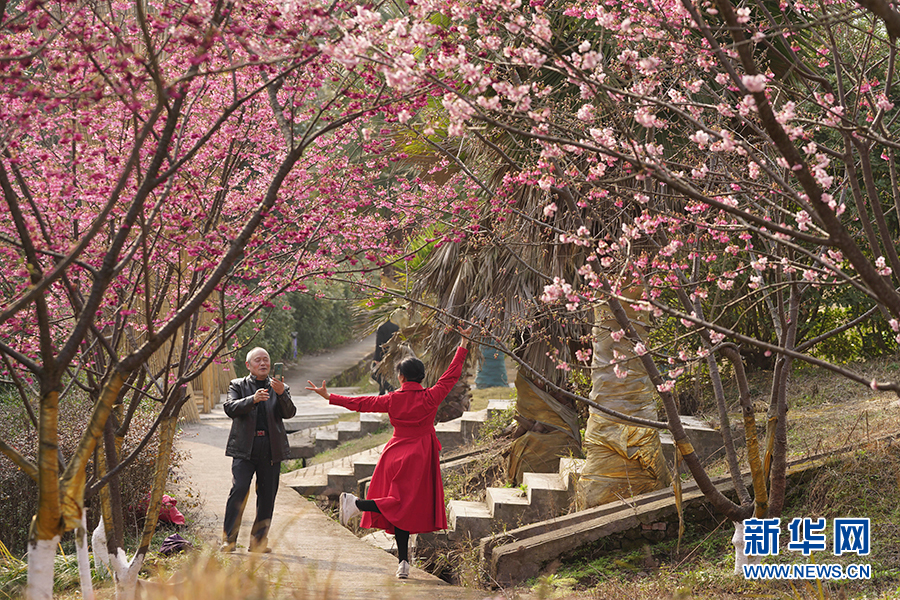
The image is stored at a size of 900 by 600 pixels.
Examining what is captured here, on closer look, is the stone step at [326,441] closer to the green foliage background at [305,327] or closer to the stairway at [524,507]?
the stairway at [524,507]

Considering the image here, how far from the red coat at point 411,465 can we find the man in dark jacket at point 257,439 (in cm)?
56

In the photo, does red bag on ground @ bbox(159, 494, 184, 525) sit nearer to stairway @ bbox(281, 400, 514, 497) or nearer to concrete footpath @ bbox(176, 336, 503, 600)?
concrete footpath @ bbox(176, 336, 503, 600)

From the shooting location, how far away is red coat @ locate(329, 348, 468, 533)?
6414 mm

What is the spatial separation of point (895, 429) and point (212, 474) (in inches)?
327

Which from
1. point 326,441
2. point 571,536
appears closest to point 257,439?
point 571,536

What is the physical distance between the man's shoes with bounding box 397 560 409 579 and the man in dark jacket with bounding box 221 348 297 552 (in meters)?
1.21

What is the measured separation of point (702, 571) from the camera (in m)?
5.19

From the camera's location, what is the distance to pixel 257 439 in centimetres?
671

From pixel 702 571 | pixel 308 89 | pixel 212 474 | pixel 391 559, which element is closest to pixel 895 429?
pixel 702 571

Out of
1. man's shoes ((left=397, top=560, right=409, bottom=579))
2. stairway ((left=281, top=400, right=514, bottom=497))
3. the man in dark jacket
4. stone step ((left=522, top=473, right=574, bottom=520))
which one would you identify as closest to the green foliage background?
stairway ((left=281, top=400, right=514, bottom=497))

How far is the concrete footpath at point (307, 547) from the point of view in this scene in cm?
484

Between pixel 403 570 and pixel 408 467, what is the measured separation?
81 cm

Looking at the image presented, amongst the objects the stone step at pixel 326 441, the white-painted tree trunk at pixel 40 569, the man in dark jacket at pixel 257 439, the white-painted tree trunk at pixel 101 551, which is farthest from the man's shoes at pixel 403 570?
the stone step at pixel 326 441

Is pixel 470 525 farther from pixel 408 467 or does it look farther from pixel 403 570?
pixel 403 570
